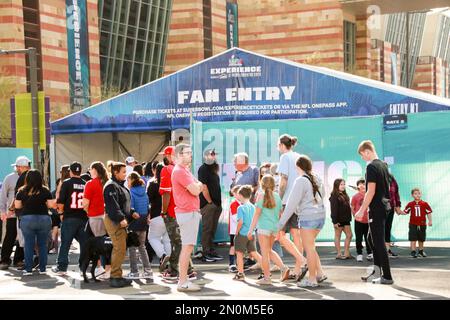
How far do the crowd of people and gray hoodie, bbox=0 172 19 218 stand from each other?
0.05 ft

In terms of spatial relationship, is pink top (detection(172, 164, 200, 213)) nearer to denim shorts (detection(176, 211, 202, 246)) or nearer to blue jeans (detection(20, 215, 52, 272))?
denim shorts (detection(176, 211, 202, 246))

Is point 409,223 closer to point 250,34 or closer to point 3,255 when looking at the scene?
point 3,255

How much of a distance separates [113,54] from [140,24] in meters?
3.88

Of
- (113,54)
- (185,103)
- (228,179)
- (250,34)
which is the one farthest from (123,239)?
(250,34)

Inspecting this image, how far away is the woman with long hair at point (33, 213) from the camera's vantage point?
13008mm

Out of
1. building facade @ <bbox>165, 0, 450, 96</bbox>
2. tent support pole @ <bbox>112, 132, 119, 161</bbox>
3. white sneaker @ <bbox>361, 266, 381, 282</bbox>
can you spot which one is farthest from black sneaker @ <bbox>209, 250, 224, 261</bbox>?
building facade @ <bbox>165, 0, 450, 96</bbox>

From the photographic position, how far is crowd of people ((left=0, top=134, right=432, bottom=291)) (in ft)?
35.3

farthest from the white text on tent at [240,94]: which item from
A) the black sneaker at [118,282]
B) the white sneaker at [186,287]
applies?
the white sneaker at [186,287]

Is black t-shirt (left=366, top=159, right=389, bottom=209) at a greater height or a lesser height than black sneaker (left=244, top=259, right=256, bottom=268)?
greater

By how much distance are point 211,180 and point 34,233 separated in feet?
10.6

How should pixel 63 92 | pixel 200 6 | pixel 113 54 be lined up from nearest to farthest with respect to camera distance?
1. pixel 63 92
2. pixel 113 54
3. pixel 200 6

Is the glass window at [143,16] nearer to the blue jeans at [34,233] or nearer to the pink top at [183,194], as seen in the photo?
the blue jeans at [34,233]

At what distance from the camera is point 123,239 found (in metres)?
11.7

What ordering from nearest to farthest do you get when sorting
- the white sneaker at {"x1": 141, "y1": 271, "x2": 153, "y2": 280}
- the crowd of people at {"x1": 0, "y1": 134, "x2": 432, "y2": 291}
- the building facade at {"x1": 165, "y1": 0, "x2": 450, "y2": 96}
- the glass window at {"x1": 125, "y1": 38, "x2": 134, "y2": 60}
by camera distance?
the crowd of people at {"x1": 0, "y1": 134, "x2": 432, "y2": 291}, the white sneaker at {"x1": 141, "y1": 271, "x2": 153, "y2": 280}, the glass window at {"x1": 125, "y1": 38, "x2": 134, "y2": 60}, the building facade at {"x1": 165, "y1": 0, "x2": 450, "y2": 96}
